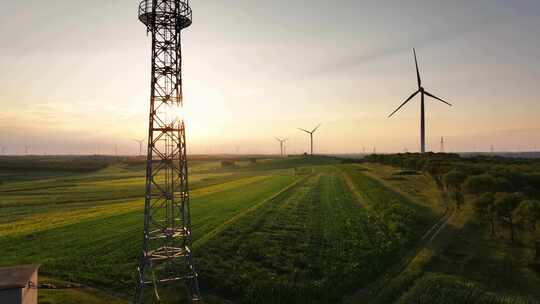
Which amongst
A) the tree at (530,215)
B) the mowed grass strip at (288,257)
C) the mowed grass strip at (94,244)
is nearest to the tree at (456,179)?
the mowed grass strip at (288,257)

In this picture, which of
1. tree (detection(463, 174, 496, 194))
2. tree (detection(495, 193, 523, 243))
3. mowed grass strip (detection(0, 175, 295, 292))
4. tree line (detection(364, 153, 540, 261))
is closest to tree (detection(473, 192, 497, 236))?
tree line (detection(364, 153, 540, 261))

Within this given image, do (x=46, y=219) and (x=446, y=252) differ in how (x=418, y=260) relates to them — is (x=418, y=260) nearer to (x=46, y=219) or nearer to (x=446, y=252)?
(x=446, y=252)

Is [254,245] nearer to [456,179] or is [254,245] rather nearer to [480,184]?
[480,184]

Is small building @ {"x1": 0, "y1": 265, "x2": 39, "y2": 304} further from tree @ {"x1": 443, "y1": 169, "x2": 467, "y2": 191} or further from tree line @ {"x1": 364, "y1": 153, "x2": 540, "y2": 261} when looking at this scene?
tree @ {"x1": 443, "y1": 169, "x2": 467, "y2": 191}

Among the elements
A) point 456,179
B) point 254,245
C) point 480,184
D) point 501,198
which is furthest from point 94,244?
point 456,179

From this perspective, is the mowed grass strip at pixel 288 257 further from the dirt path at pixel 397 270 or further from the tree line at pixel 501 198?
the tree line at pixel 501 198

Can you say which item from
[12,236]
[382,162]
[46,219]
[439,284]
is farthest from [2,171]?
[439,284]
